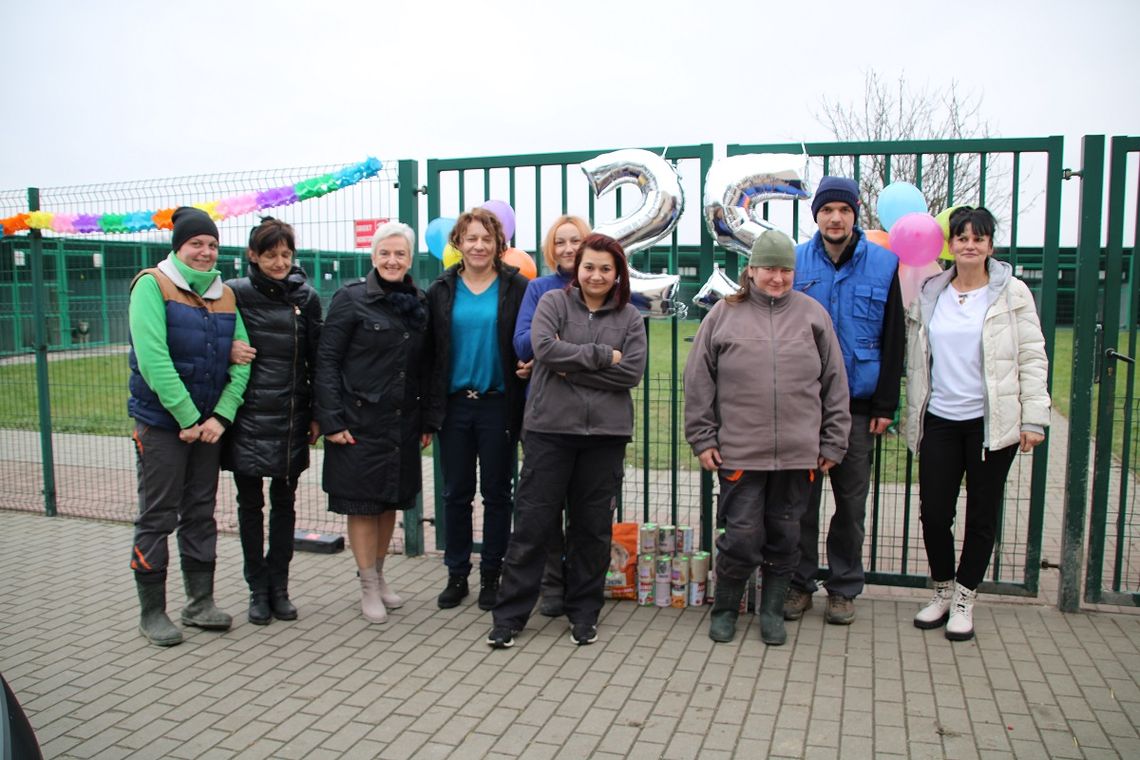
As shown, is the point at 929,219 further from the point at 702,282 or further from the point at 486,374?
the point at 486,374

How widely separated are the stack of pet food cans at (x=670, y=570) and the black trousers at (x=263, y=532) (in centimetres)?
185

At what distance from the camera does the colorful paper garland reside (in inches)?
216

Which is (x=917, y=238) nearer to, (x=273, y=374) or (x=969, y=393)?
(x=969, y=393)

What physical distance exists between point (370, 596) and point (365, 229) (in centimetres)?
230

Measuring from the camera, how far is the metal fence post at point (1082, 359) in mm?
4406

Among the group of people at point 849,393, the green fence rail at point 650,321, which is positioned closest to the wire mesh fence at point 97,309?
the green fence rail at point 650,321

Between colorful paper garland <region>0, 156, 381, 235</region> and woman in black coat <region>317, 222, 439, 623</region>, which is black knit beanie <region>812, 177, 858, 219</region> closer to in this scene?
woman in black coat <region>317, 222, 439, 623</region>

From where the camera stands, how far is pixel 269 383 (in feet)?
14.4

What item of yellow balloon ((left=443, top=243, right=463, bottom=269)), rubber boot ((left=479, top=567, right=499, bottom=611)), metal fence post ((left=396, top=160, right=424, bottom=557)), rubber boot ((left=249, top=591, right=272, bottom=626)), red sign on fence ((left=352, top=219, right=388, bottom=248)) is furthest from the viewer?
red sign on fence ((left=352, top=219, right=388, bottom=248))

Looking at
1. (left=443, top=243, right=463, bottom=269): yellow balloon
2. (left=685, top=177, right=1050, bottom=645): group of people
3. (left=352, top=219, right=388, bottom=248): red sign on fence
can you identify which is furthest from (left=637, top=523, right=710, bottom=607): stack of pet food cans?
(left=352, top=219, right=388, bottom=248): red sign on fence

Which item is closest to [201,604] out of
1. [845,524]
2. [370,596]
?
[370,596]

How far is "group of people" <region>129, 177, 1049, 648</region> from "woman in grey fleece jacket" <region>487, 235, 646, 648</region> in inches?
0.4

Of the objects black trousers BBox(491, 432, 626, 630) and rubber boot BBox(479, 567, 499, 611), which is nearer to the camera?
black trousers BBox(491, 432, 626, 630)

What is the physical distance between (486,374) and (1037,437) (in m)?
2.57
